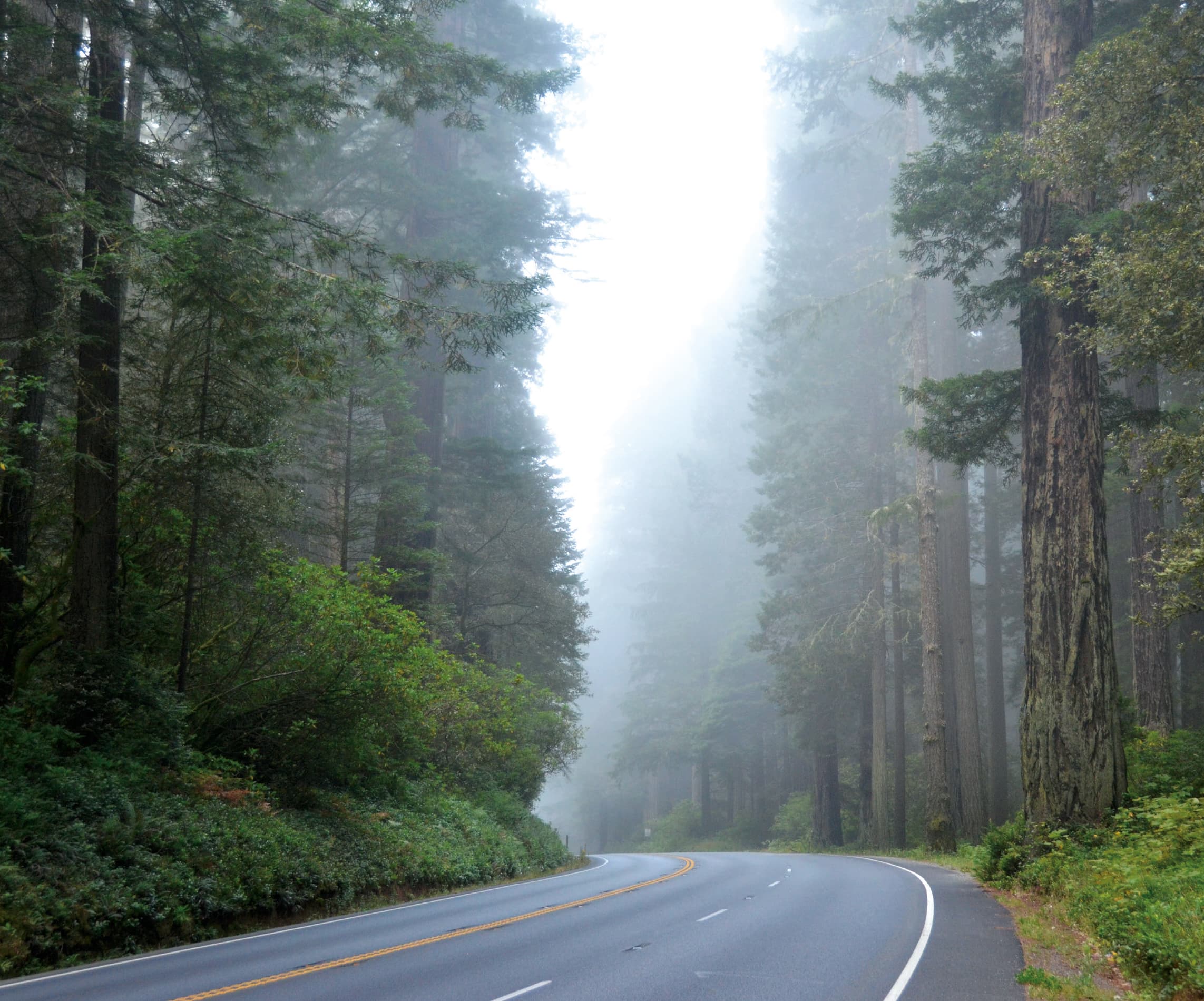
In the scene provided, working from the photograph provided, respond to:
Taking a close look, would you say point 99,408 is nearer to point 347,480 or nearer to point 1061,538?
point 347,480

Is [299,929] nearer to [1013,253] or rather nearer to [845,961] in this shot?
[845,961]

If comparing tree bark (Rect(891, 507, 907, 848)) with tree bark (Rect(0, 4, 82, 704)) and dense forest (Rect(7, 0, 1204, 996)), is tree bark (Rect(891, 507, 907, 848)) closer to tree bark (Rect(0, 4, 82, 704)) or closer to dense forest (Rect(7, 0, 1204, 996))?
dense forest (Rect(7, 0, 1204, 996))

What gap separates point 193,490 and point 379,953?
7.58 m

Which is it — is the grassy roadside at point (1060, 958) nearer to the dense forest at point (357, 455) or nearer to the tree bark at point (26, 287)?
the dense forest at point (357, 455)

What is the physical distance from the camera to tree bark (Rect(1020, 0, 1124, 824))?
1313 cm

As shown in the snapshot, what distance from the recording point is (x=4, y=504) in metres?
12.3

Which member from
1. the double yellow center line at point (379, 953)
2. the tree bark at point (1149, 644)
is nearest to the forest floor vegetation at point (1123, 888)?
the tree bark at point (1149, 644)

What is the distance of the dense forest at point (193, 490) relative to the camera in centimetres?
1078

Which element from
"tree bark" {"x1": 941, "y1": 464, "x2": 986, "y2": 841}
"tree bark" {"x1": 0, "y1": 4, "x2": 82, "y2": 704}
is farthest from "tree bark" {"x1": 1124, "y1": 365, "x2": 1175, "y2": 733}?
"tree bark" {"x1": 0, "y1": 4, "x2": 82, "y2": 704}

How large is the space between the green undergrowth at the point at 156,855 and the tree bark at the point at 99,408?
1.90 meters

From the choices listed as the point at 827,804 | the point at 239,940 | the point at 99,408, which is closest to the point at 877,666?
the point at 827,804

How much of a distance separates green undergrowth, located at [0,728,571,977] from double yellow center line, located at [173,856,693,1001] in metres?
2.37

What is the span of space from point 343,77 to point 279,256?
3.16 metres

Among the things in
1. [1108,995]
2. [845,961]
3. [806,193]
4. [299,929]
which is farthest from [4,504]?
[806,193]
